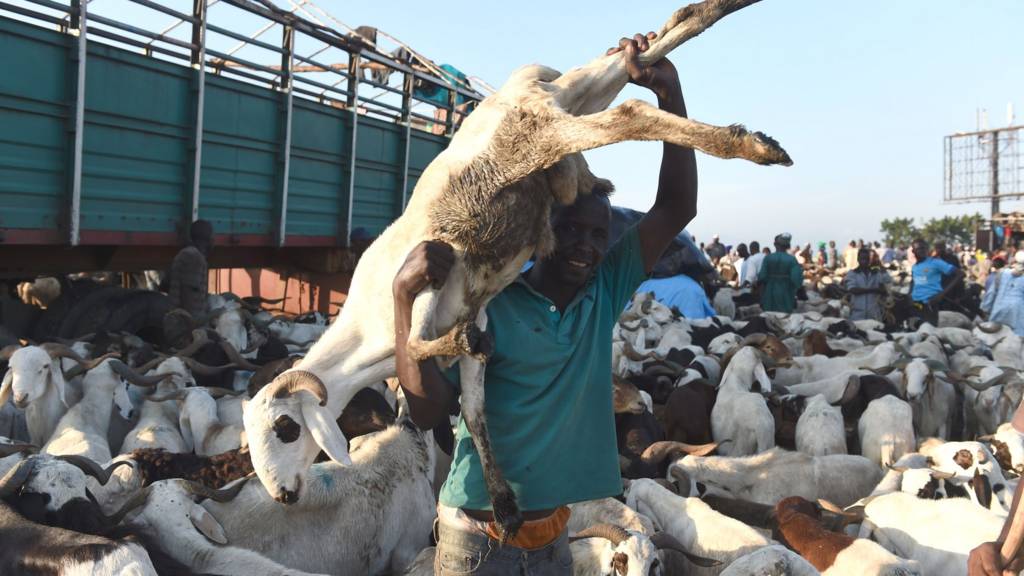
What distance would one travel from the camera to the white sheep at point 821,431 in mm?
7281

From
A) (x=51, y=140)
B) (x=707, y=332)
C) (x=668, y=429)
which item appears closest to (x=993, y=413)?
(x=668, y=429)

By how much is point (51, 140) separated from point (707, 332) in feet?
26.5

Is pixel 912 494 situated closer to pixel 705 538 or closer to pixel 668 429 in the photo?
pixel 705 538

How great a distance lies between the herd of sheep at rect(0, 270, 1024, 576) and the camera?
4.29 metres

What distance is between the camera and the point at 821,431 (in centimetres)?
735

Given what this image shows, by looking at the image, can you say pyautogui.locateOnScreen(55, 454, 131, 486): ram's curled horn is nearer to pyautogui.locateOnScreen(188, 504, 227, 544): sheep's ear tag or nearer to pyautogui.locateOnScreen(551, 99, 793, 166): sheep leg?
pyautogui.locateOnScreen(188, 504, 227, 544): sheep's ear tag

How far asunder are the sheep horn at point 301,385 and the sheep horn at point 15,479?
221 centimetres

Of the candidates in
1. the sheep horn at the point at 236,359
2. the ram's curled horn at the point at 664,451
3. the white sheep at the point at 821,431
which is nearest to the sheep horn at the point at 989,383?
the white sheep at the point at 821,431

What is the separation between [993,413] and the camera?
8.66 metres

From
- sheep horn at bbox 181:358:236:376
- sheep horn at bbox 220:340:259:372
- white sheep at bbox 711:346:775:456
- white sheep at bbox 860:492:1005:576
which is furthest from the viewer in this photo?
sheep horn at bbox 220:340:259:372

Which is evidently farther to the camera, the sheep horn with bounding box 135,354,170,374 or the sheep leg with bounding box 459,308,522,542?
the sheep horn with bounding box 135,354,170,374

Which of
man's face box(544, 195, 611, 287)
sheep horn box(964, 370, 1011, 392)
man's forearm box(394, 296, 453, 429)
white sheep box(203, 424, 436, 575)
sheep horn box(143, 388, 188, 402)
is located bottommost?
white sheep box(203, 424, 436, 575)

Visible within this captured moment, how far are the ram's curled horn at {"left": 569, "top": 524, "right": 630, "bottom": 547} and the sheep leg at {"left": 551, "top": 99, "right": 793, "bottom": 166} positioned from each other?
2.37 metres

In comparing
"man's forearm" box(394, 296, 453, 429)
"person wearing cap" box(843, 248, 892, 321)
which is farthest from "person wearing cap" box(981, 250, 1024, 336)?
"man's forearm" box(394, 296, 453, 429)
